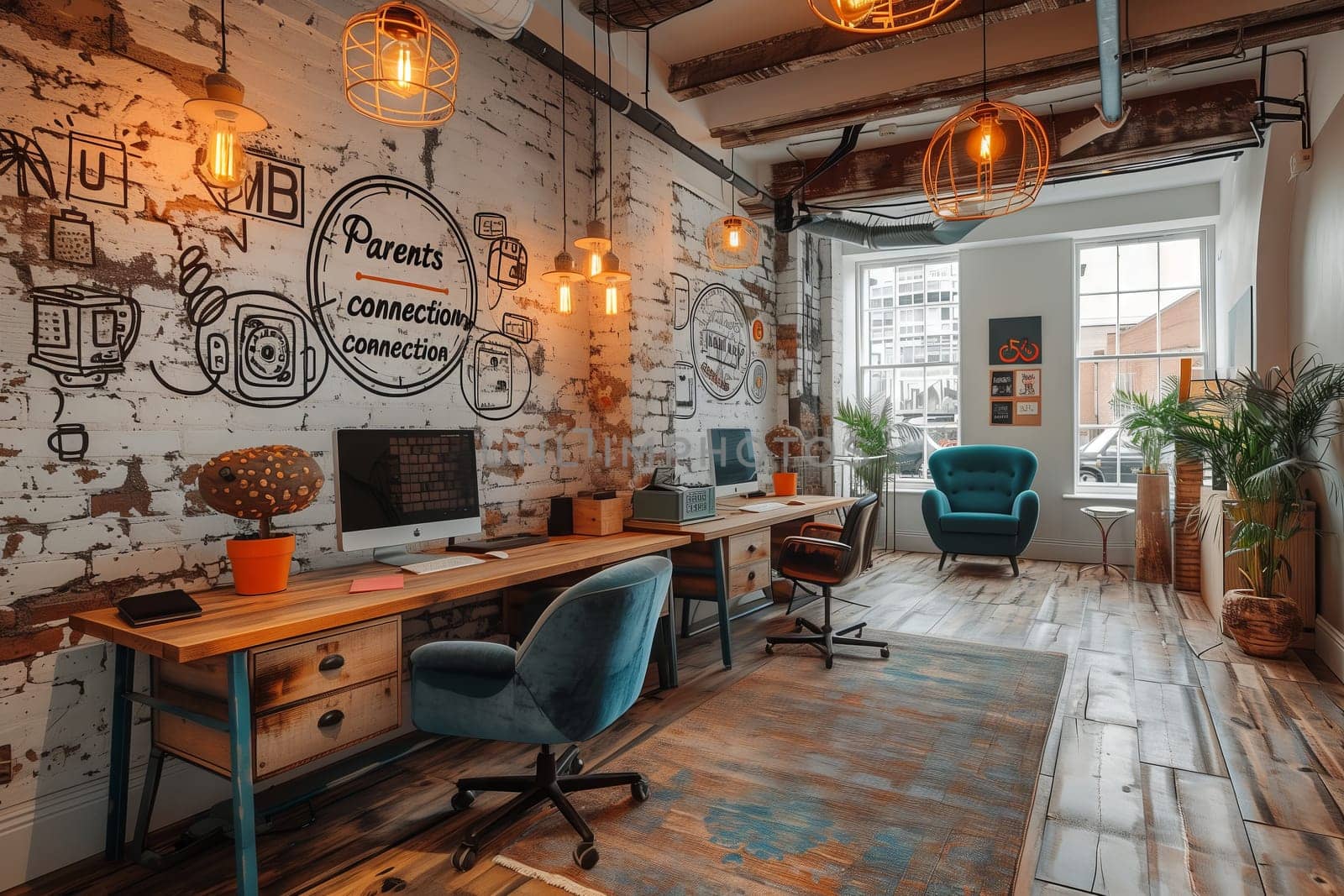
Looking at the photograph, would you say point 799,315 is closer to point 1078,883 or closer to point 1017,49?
point 1017,49

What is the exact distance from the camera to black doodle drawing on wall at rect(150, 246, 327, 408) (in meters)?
2.40

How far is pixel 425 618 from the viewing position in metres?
3.10

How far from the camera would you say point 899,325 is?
8016 millimetres

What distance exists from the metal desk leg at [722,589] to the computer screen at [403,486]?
4.40 feet

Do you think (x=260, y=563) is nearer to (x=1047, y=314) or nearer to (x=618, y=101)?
(x=618, y=101)

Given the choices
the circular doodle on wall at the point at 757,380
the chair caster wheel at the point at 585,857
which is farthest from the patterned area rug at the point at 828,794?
the circular doodle on wall at the point at 757,380

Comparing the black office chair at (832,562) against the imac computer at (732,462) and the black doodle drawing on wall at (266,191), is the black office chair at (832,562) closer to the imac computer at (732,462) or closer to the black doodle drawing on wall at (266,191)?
the imac computer at (732,462)

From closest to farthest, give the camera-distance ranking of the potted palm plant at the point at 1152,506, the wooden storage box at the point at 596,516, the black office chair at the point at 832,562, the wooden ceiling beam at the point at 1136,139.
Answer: the wooden storage box at the point at 596,516 → the black office chair at the point at 832,562 → the wooden ceiling beam at the point at 1136,139 → the potted palm plant at the point at 1152,506

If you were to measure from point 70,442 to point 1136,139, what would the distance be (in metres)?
5.81

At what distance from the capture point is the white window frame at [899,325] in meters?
7.61

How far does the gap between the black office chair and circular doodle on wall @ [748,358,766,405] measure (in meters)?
1.95

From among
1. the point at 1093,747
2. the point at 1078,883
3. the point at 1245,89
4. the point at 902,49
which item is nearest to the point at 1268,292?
the point at 1245,89

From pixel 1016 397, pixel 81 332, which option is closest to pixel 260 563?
pixel 81 332

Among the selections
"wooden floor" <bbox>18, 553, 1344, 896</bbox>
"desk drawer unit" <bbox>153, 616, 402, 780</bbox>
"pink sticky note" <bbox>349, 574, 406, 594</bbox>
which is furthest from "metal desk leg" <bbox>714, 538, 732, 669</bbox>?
"desk drawer unit" <bbox>153, 616, 402, 780</bbox>
